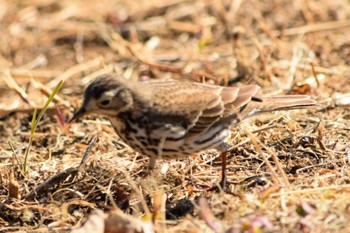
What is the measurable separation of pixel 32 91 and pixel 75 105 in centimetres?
99

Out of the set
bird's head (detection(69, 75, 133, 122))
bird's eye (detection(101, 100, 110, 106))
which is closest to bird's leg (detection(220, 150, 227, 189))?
bird's head (detection(69, 75, 133, 122))

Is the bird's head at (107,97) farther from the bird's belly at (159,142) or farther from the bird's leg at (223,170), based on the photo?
the bird's leg at (223,170)

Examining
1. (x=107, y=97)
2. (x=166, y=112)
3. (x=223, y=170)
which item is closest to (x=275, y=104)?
(x=223, y=170)

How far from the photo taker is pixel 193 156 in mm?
7574

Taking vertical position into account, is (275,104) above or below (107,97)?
below

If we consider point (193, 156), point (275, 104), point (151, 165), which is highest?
point (275, 104)

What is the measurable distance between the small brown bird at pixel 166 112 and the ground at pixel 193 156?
35cm

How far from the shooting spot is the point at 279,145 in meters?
7.51

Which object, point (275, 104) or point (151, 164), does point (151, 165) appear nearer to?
point (151, 164)

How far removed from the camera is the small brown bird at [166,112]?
21.1 feet

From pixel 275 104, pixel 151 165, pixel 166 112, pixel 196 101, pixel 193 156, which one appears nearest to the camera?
pixel 166 112

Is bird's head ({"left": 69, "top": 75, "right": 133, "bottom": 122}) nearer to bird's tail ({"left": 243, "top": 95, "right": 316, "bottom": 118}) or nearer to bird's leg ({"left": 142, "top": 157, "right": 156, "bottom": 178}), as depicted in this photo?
bird's leg ({"left": 142, "top": 157, "right": 156, "bottom": 178})

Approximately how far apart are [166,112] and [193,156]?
113cm

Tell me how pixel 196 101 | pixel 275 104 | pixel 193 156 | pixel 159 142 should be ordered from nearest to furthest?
1. pixel 159 142
2. pixel 196 101
3. pixel 275 104
4. pixel 193 156
